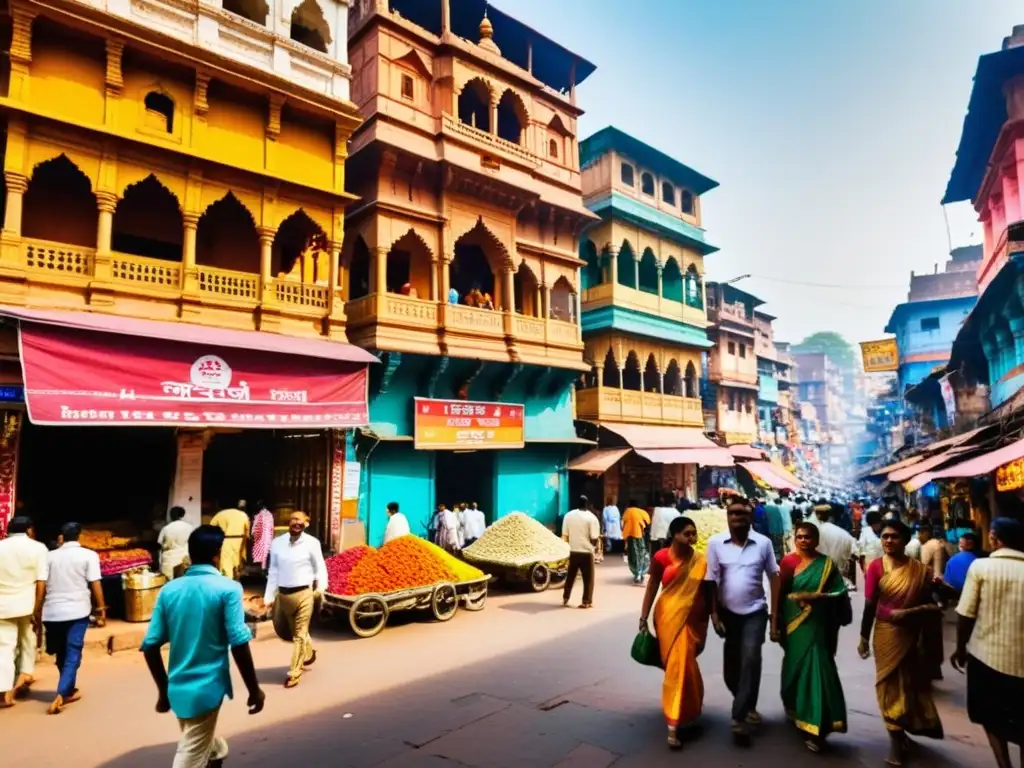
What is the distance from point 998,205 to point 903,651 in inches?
693

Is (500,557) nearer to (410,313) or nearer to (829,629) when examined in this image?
(410,313)

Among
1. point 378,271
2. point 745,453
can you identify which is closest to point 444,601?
point 378,271

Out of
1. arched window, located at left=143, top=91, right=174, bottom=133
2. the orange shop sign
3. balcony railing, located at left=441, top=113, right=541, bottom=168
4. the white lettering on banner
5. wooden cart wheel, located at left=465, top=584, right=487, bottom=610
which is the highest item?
balcony railing, located at left=441, top=113, right=541, bottom=168

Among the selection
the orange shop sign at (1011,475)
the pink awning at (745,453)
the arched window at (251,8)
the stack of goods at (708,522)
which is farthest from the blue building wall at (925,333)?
the arched window at (251,8)

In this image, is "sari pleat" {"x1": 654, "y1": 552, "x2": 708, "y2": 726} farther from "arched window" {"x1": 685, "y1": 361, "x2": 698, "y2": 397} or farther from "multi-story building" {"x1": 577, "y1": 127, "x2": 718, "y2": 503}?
"arched window" {"x1": 685, "y1": 361, "x2": 698, "y2": 397}

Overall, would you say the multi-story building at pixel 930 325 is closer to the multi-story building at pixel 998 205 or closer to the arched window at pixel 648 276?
the multi-story building at pixel 998 205

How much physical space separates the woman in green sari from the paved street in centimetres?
23

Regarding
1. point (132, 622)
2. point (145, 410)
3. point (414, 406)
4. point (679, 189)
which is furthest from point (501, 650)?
point (679, 189)

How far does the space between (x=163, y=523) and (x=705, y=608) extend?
32.1 feet

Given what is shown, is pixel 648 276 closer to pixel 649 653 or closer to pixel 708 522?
pixel 708 522

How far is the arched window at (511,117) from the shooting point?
1736 cm

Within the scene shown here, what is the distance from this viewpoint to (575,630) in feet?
27.6

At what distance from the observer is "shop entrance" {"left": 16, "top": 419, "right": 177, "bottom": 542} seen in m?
12.0

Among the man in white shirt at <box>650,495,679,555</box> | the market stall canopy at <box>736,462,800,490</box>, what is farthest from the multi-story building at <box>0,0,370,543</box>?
the market stall canopy at <box>736,462,800,490</box>
